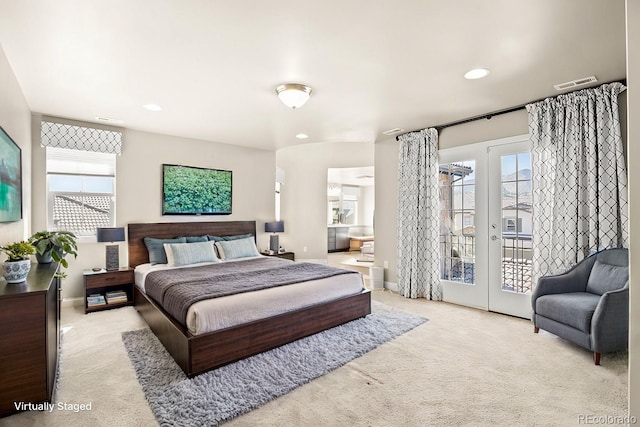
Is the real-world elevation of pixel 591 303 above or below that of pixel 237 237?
below

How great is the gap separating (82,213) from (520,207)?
5522mm

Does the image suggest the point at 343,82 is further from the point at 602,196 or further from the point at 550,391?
the point at 550,391

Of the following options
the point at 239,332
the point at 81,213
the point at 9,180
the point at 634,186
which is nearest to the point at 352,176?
the point at 81,213

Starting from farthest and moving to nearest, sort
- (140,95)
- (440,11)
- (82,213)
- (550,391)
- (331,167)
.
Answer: (331,167), (82,213), (140,95), (550,391), (440,11)

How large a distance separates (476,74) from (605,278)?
2135mm

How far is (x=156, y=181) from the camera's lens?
485 centimetres

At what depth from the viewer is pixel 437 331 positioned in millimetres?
3406

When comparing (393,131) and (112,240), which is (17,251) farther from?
(393,131)

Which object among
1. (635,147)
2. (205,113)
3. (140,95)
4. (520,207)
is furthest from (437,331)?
(140,95)

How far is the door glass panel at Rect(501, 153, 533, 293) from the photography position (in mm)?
3748

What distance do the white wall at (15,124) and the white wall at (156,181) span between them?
395 millimetres

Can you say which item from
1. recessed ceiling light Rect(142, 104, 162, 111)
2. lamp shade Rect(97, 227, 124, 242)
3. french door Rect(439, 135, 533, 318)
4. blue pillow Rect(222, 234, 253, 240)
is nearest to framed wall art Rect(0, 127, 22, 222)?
lamp shade Rect(97, 227, 124, 242)

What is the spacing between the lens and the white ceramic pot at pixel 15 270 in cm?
204

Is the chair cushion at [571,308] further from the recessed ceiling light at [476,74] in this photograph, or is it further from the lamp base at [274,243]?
the lamp base at [274,243]
